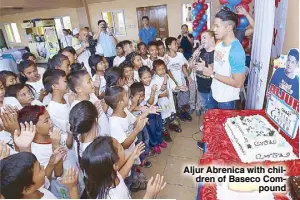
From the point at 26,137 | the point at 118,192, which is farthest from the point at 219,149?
the point at 26,137

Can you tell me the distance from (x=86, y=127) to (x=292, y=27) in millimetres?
2053

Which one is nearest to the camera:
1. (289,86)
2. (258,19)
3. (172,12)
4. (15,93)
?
(289,86)

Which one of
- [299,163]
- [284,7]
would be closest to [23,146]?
[299,163]

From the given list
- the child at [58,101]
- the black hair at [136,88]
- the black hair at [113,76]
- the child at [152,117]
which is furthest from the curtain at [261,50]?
the child at [58,101]

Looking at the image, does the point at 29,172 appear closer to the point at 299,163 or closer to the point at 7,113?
the point at 7,113

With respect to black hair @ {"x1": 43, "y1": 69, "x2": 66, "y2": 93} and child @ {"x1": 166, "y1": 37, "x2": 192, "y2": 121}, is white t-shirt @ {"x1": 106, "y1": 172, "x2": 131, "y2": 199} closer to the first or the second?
black hair @ {"x1": 43, "y1": 69, "x2": 66, "y2": 93}

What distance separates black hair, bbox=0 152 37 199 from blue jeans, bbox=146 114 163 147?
1.60 m

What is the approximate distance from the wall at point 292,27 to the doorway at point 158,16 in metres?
6.06

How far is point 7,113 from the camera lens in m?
1.81

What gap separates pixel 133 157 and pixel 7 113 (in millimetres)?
1058

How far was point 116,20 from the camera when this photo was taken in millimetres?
8578

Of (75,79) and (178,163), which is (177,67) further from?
(75,79)

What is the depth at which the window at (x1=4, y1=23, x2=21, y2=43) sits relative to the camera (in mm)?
11047

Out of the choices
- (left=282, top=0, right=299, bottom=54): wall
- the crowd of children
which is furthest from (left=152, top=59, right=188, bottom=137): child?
(left=282, top=0, right=299, bottom=54): wall
